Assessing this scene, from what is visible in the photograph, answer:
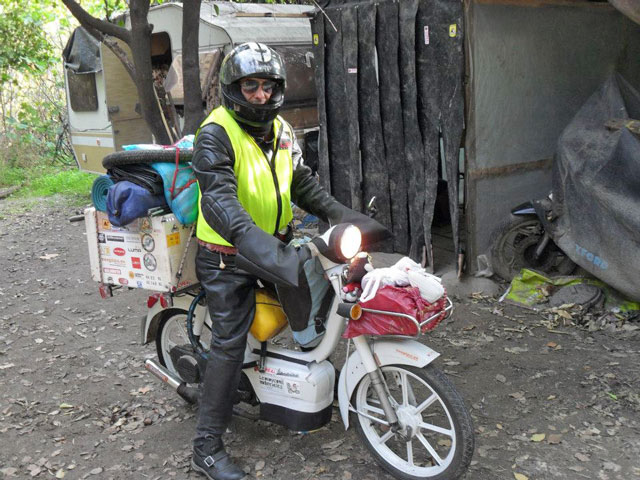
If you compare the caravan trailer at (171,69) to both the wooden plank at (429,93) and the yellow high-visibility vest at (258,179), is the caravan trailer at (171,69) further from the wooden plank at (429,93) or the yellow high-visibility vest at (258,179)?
the yellow high-visibility vest at (258,179)

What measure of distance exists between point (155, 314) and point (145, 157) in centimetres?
114

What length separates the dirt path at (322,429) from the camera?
3.54 meters

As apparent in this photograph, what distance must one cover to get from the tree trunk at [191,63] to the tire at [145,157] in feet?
8.99

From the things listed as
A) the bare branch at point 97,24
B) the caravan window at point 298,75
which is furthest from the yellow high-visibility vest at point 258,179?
the caravan window at point 298,75

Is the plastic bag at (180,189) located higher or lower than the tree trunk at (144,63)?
lower

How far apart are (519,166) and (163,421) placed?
4.19 metres

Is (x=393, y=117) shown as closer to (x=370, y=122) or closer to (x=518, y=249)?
(x=370, y=122)

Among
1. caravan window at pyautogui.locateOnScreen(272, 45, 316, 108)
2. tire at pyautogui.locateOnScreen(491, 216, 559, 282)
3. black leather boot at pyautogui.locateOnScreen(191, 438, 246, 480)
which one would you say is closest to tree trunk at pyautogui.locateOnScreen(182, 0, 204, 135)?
caravan window at pyautogui.locateOnScreen(272, 45, 316, 108)

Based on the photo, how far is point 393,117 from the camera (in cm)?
632

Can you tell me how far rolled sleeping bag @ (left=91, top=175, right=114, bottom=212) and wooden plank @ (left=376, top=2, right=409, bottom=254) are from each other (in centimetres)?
338

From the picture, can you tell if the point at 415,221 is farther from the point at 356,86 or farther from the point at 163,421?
the point at 163,421

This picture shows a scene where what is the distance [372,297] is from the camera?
2.97 meters

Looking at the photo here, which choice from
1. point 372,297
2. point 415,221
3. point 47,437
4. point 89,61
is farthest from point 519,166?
point 89,61

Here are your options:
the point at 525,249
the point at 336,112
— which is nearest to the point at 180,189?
the point at 336,112
